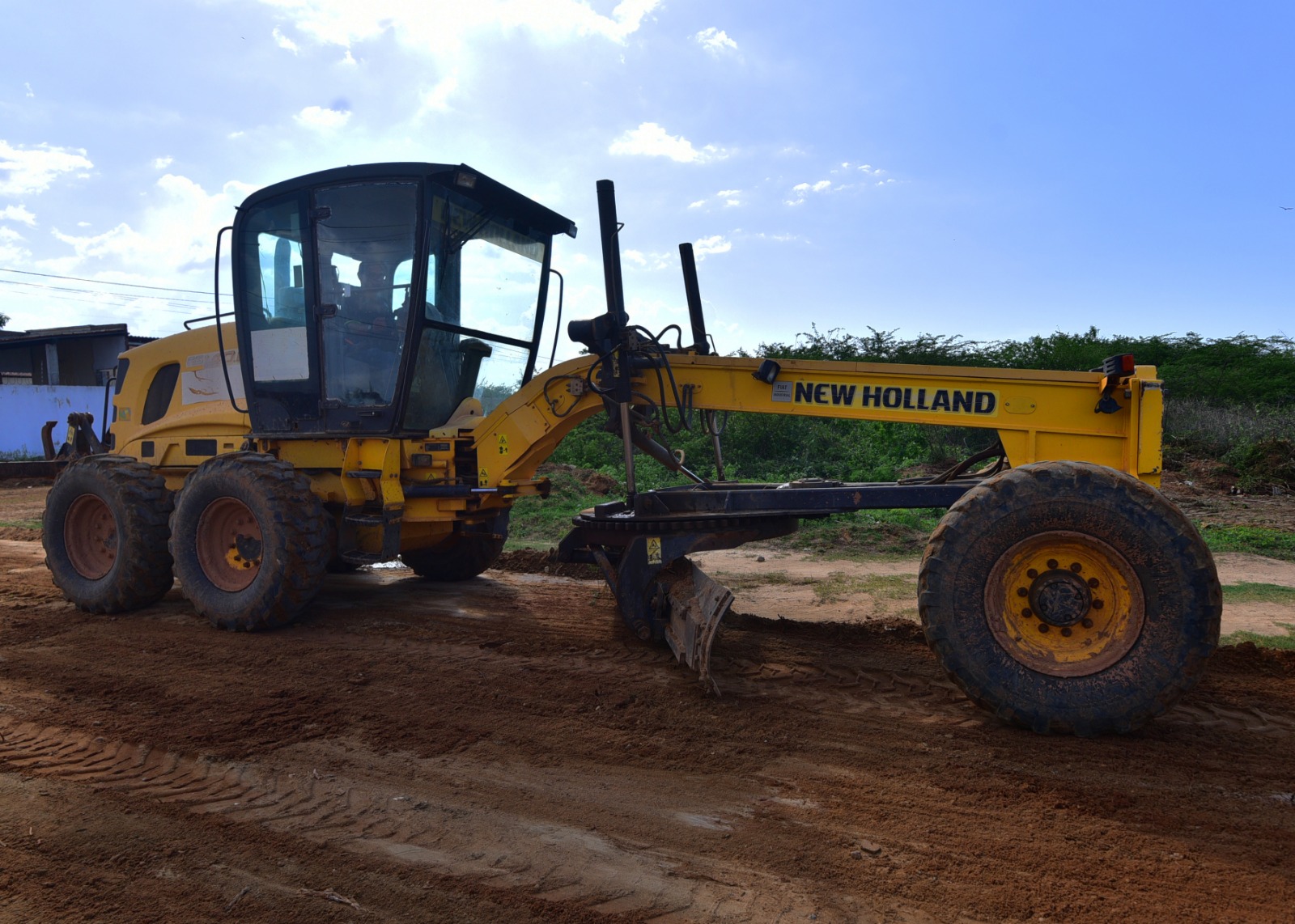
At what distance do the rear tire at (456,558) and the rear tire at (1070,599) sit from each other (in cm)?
460

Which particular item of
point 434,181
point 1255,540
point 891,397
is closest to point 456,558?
point 434,181

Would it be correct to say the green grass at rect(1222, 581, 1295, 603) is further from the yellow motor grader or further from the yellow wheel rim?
the yellow wheel rim

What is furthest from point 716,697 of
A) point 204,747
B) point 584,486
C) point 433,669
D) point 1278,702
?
point 584,486

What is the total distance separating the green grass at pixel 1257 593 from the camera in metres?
6.44

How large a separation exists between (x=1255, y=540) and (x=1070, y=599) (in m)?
6.79

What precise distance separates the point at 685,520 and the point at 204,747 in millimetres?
2650

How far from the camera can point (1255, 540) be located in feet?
28.7

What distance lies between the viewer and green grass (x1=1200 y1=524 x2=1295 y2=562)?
332 inches

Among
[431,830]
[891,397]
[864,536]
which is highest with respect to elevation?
[891,397]

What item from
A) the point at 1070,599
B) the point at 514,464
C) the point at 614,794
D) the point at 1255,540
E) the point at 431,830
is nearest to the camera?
the point at 431,830

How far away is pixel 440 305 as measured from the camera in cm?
616

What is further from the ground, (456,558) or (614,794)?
(456,558)

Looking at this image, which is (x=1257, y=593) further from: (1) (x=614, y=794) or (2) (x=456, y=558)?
(2) (x=456, y=558)

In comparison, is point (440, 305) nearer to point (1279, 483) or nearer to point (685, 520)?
point (685, 520)
